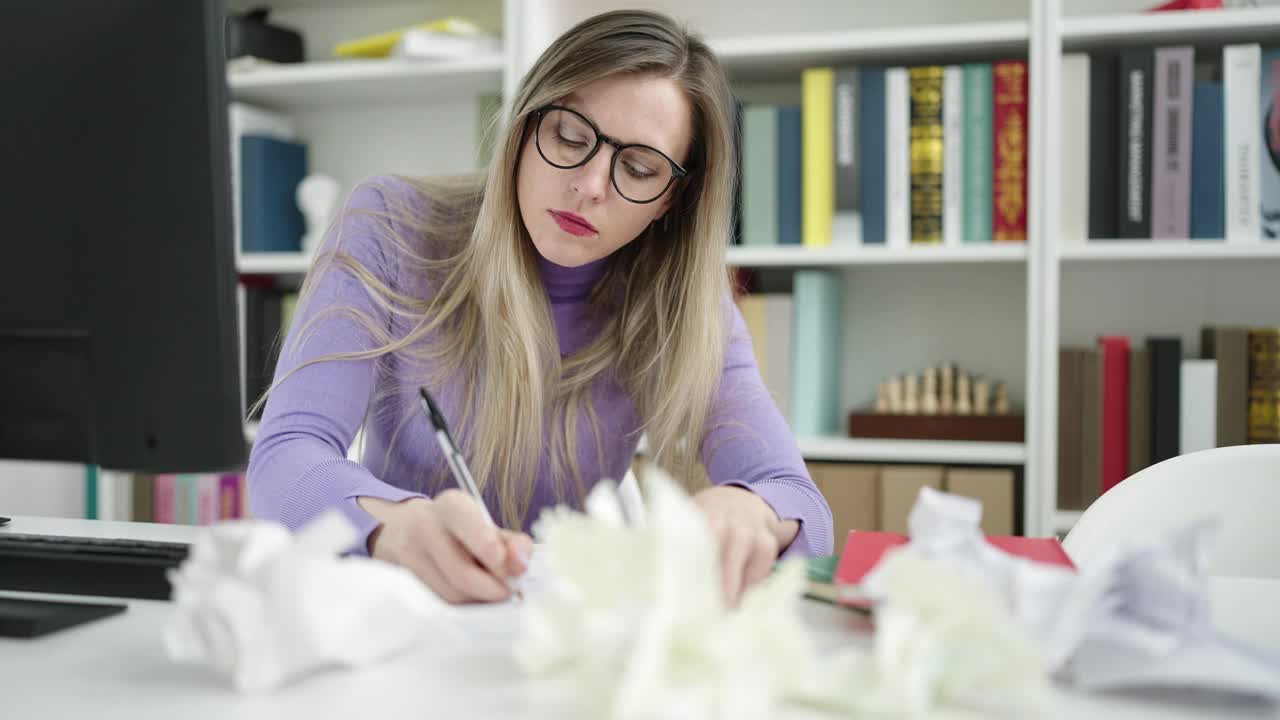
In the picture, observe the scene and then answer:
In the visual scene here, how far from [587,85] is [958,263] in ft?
3.89

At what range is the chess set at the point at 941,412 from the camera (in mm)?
1862

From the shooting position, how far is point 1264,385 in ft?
5.67

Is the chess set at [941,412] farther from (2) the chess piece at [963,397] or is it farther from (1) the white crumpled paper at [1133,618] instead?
(1) the white crumpled paper at [1133,618]

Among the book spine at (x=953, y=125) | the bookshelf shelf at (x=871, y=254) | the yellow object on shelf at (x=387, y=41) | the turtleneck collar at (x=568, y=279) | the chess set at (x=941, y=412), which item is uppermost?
the yellow object on shelf at (x=387, y=41)

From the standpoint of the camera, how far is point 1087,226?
70.5 inches

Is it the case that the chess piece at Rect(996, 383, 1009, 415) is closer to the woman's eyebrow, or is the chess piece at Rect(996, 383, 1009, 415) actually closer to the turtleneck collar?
Result: the turtleneck collar

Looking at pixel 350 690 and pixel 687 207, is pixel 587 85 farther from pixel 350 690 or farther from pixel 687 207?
pixel 350 690

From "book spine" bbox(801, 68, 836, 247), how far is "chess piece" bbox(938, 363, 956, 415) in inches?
14.0

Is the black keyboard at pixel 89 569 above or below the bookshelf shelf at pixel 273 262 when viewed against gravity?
below

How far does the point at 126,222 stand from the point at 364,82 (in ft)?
5.40

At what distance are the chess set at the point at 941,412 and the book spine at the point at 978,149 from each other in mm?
305

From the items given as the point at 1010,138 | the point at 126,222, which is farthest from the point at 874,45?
the point at 126,222

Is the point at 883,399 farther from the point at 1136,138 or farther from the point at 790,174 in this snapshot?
the point at 1136,138

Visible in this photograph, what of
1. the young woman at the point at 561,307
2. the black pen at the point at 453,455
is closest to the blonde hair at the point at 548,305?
the young woman at the point at 561,307
